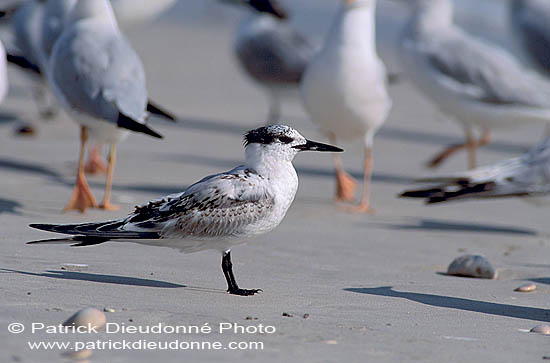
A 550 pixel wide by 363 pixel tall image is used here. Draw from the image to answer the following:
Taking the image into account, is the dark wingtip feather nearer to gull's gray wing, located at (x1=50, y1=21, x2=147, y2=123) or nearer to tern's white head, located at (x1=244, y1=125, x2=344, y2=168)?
gull's gray wing, located at (x1=50, y1=21, x2=147, y2=123)

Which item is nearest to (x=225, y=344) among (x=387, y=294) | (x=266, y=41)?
(x=387, y=294)

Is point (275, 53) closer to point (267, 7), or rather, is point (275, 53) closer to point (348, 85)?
point (267, 7)

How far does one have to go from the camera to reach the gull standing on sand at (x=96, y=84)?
5798 mm

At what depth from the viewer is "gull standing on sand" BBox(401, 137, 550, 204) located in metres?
6.22

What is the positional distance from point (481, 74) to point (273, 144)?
4421 millimetres

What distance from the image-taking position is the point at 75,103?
233 inches

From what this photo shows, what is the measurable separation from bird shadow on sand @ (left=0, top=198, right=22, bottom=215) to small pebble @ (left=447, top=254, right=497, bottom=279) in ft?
7.46

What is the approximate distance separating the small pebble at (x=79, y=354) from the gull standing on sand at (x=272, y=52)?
7.07 m

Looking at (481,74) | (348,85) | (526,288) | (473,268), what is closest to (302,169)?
(348,85)

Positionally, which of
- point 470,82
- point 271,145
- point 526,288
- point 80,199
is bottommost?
point 526,288

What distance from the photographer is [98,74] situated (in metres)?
5.95

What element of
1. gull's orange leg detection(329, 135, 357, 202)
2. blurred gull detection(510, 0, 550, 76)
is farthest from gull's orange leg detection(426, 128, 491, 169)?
blurred gull detection(510, 0, 550, 76)

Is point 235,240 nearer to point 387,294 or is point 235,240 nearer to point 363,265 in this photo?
point 387,294

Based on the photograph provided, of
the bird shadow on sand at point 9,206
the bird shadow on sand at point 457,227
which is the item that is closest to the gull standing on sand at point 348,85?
the bird shadow on sand at point 457,227
